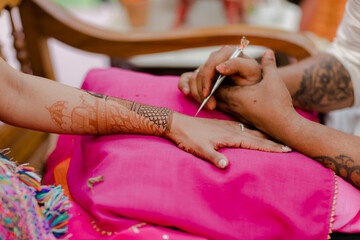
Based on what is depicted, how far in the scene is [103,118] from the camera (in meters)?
0.69

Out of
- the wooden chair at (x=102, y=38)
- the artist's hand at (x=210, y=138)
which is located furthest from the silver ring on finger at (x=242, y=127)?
the wooden chair at (x=102, y=38)

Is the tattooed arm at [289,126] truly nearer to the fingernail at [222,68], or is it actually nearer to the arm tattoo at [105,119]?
the fingernail at [222,68]

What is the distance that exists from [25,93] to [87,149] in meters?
0.17

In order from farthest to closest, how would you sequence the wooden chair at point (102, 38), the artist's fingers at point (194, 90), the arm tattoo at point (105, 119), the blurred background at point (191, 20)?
the blurred background at point (191, 20)
the wooden chair at point (102, 38)
the artist's fingers at point (194, 90)
the arm tattoo at point (105, 119)

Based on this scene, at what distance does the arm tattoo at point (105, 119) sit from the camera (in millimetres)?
687

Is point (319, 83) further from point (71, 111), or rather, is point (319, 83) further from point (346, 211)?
point (71, 111)

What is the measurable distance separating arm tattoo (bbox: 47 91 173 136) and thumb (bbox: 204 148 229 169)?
0.10 m

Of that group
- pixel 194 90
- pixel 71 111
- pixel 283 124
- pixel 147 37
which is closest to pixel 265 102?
pixel 283 124

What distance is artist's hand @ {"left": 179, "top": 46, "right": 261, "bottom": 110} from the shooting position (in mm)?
753

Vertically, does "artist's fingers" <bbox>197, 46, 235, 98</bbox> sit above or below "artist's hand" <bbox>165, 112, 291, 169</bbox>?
above

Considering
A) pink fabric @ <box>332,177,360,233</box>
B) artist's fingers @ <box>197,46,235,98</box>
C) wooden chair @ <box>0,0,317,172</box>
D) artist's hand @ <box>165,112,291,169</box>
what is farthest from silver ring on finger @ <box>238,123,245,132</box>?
wooden chair @ <box>0,0,317,172</box>

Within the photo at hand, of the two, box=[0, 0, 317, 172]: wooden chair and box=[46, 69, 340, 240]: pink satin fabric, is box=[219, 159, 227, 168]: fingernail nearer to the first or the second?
box=[46, 69, 340, 240]: pink satin fabric

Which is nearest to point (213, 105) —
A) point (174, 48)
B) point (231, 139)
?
point (231, 139)

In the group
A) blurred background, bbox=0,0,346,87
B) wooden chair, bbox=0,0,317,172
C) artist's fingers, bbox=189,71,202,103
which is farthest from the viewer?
blurred background, bbox=0,0,346,87
